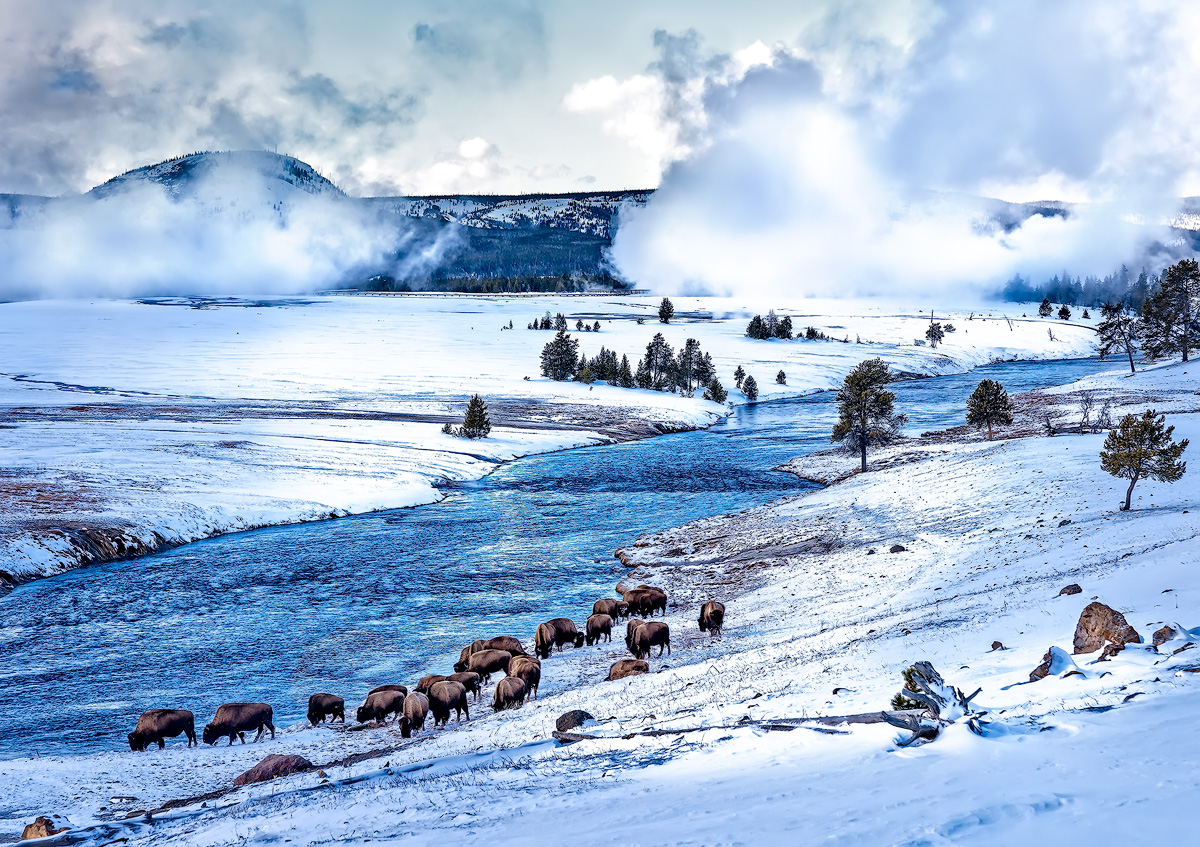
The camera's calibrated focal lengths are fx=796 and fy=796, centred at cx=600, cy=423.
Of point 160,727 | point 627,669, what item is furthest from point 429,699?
point 160,727

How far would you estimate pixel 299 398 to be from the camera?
249 ft

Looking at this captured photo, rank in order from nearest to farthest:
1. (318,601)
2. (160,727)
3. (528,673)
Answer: (160,727)
(528,673)
(318,601)

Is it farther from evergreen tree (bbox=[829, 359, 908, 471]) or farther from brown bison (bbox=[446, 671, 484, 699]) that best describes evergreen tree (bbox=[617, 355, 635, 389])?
brown bison (bbox=[446, 671, 484, 699])

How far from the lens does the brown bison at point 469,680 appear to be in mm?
17828

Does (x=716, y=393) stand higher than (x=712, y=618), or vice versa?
(x=716, y=393)

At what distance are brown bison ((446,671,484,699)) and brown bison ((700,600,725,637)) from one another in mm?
6391

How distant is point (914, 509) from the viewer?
3175 cm

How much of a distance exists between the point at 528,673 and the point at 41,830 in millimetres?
9284

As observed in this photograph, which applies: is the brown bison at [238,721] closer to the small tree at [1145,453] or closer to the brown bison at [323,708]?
the brown bison at [323,708]

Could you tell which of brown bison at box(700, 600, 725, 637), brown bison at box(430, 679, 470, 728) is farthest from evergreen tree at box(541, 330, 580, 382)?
brown bison at box(430, 679, 470, 728)

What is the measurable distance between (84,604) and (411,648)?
480 inches

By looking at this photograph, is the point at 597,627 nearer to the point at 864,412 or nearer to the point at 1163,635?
the point at 1163,635

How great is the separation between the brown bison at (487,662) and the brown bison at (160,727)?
5996mm

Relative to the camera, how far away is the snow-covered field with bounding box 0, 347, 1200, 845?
24.8 ft
